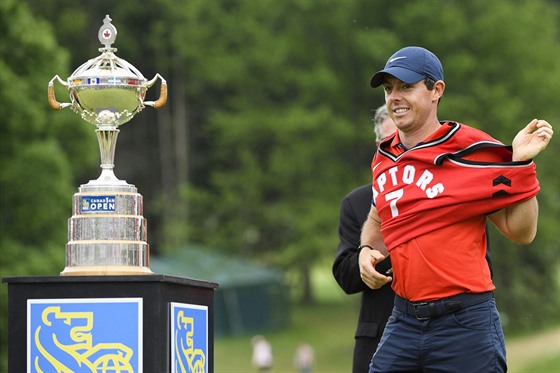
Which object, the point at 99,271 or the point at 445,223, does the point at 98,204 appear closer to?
the point at 99,271

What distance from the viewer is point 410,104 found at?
18.9ft

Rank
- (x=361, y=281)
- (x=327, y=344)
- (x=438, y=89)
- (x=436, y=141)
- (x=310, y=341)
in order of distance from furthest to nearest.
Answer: (x=310, y=341) < (x=327, y=344) < (x=361, y=281) < (x=438, y=89) < (x=436, y=141)

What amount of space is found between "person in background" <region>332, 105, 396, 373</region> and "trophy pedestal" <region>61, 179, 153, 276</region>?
1.11 meters

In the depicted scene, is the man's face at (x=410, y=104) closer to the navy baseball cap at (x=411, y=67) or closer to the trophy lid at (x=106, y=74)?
the navy baseball cap at (x=411, y=67)

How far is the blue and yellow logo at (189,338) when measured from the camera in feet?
20.3

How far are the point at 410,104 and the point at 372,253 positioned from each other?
2.12 feet

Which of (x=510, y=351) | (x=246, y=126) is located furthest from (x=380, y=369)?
(x=246, y=126)

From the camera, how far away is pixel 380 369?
5.70 meters

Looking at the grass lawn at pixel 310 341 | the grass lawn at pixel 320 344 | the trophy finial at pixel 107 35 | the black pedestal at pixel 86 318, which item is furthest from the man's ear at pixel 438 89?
the grass lawn at pixel 310 341

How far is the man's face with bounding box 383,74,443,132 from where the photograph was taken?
18.9 ft

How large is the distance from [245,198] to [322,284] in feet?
54.5

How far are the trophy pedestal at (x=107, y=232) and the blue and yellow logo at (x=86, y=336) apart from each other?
0.29 meters

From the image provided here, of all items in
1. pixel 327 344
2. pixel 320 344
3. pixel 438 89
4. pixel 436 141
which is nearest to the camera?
pixel 436 141

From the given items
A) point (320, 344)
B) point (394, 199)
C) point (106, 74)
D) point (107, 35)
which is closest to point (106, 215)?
point (106, 74)
